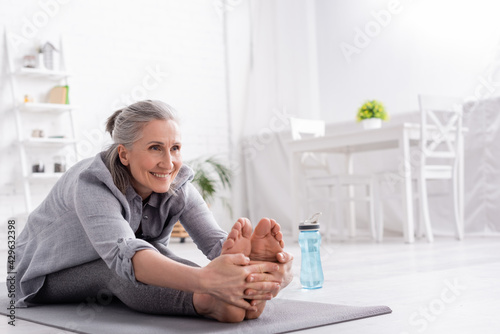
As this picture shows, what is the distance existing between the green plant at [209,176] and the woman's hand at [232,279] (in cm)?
402

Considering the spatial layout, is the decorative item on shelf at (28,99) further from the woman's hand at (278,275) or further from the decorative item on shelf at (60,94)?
the woman's hand at (278,275)

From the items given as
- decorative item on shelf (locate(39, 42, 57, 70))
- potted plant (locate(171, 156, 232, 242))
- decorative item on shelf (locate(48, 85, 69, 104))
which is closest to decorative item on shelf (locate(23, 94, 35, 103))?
decorative item on shelf (locate(48, 85, 69, 104))

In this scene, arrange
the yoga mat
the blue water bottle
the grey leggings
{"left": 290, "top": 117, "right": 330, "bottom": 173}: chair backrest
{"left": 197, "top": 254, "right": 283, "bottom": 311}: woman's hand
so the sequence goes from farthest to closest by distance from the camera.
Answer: {"left": 290, "top": 117, "right": 330, "bottom": 173}: chair backrest, the blue water bottle, the grey leggings, the yoga mat, {"left": 197, "top": 254, "right": 283, "bottom": 311}: woman's hand

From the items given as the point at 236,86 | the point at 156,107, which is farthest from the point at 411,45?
the point at 156,107

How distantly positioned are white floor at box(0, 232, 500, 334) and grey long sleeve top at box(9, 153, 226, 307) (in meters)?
0.20

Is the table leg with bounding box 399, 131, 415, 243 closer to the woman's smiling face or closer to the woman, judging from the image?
the woman

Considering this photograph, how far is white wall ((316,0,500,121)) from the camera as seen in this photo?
4551 millimetres

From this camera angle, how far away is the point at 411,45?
502 centimetres

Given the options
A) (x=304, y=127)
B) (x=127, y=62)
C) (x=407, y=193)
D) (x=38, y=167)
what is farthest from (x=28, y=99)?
(x=407, y=193)

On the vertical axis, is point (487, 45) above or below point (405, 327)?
above

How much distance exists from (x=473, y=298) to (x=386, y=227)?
3.53m

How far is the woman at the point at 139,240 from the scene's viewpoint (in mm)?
1321

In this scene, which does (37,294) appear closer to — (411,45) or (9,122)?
(9,122)

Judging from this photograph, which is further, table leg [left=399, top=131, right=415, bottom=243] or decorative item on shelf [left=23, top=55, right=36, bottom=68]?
decorative item on shelf [left=23, top=55, right=36, bottom=68]
